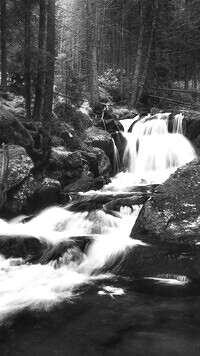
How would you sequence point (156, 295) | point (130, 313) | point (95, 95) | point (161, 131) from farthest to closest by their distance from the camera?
point (95, 95) < point (161, 131) < point (156, 295) < point (130, 313)

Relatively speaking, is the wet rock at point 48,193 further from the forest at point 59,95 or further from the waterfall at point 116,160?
the waterfall at point 116,160

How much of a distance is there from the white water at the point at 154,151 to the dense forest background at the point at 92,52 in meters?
3.94

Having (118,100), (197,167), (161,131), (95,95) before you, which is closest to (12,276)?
(197,167)

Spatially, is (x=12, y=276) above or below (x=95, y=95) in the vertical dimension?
below

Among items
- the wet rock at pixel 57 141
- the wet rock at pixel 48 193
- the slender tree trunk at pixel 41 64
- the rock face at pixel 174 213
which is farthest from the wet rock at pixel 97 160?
the rock face at pixel 174 213

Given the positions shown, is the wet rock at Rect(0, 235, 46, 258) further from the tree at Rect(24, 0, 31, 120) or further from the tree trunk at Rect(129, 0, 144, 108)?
the tree trunk at Rect(129, 0, 144, 108)

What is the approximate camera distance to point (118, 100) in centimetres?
2808

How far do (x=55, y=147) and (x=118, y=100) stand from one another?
48.9ft

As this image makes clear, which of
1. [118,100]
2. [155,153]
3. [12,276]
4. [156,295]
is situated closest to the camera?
[156,295]

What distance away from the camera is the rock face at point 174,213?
796 cm

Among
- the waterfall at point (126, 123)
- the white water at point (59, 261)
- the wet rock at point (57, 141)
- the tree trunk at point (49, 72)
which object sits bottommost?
the white water at point (59, 261)

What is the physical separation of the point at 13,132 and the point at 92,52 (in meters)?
10.9

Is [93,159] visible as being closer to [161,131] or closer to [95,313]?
[161,131]

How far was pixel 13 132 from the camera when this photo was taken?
1222 cm
